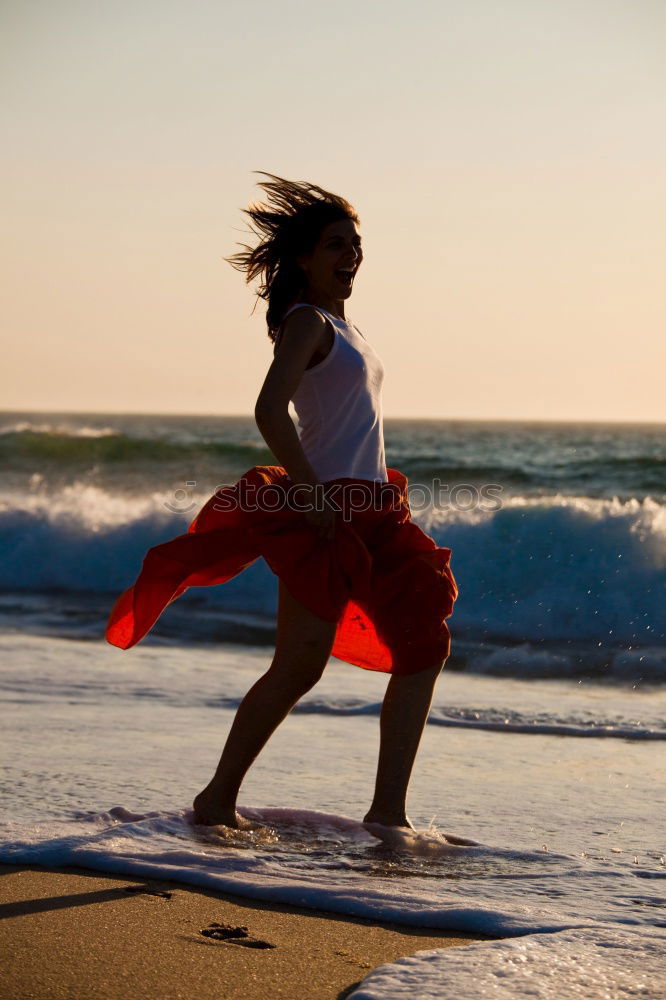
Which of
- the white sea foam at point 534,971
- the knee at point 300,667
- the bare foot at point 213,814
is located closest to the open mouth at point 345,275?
the knee at point 300,667

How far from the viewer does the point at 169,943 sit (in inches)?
84.2

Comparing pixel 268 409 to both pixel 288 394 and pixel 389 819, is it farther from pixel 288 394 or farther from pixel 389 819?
pixel 389 819

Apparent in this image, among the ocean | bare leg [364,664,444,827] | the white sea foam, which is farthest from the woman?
the white sea foam

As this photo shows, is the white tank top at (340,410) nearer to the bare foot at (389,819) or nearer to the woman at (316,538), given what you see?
the woman at (316,538)

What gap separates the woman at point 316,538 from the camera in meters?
2.91

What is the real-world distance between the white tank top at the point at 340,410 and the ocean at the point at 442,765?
0.90 metres

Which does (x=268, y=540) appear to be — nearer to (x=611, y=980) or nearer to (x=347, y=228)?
(x=347, y=228)

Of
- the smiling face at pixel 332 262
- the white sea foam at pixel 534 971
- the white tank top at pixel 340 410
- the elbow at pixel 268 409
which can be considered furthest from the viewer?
the smiling face at pixel 332 262

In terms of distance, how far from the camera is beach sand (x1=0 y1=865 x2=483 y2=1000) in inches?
76.6

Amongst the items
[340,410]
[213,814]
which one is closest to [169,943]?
[213,814]

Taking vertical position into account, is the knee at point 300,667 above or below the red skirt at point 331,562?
below

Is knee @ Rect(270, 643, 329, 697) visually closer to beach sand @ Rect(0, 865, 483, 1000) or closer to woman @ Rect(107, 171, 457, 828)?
woman @ Rect(107, 171, 457, 828)

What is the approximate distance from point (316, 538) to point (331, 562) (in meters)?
0.07

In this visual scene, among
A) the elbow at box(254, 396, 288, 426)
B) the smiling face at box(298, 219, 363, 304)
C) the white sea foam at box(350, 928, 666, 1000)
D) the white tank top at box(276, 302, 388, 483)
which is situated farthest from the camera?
the smiling face at box(298, 219, 363, 304)
